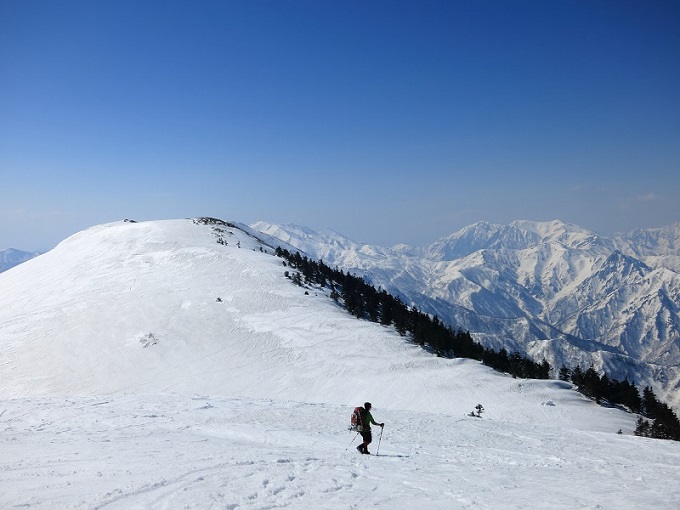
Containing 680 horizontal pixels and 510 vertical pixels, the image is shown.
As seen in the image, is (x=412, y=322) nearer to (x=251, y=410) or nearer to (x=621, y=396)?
(x=621, y=396)

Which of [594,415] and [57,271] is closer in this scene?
[594,415]

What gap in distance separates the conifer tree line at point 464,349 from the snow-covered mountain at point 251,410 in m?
2.38

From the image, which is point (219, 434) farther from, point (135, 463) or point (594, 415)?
point (594, 415)

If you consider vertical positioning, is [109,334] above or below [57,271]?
below

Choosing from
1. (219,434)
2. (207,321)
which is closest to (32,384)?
(207,321)

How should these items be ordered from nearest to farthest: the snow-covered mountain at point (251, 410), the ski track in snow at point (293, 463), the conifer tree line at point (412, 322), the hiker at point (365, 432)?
the ski track in snow at point (293, 463) < the snow-covered mountain at point (251, 410) < the hiker at point (365, 432) < the conifer tree line at point (412, 322)

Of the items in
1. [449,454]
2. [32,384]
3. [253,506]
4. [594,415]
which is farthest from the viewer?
[32,384]

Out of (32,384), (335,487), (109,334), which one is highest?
(335,487)

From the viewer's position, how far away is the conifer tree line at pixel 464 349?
32688 millimetres

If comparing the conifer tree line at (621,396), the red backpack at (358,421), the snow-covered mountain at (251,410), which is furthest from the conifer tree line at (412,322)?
the red backpack at (358,421)

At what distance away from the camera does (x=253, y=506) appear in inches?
370

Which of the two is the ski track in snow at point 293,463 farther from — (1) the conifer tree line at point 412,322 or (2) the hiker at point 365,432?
(1) the conifer tree line at point 412,322

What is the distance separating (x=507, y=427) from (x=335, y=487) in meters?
14.8

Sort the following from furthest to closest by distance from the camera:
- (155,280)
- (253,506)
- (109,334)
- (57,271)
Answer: (57,271)
(155,280)
(109,334)
(253,506)
